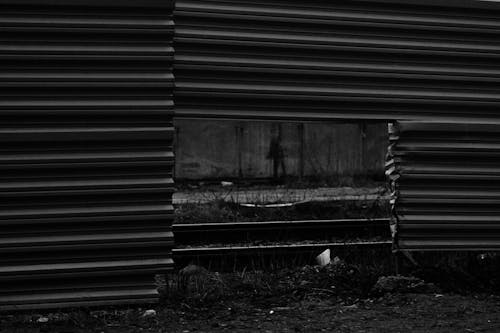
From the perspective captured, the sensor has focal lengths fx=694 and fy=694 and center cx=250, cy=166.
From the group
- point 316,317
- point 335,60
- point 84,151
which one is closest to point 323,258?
point 316,317

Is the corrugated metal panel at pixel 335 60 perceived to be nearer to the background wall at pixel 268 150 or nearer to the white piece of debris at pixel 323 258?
the white piece of debris at pixel 323 258

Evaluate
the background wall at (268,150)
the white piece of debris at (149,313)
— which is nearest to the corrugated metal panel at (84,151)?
the white piece of debris at (149,313)

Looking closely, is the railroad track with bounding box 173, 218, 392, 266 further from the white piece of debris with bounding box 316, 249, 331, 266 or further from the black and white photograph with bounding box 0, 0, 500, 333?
the black and white photograph with bounding box 0, 0, 500, 333

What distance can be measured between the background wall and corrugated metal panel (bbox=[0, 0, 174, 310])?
14.0 m

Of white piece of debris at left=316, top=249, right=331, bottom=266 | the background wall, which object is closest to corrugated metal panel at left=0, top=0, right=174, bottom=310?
white piece of debris at left=316, top=249, right=331, bottom=266

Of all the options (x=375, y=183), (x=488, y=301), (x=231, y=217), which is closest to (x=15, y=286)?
(x=488, y=301)

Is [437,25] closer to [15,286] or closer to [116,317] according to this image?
[116,317]

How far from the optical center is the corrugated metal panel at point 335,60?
5.32m

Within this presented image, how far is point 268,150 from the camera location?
63.9ft

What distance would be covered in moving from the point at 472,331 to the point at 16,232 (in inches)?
126

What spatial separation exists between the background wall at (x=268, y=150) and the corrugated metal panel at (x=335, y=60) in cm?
1333

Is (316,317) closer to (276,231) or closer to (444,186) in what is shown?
(444,186)

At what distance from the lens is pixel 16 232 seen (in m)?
4.82

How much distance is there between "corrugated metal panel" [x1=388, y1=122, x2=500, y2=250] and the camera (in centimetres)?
559
